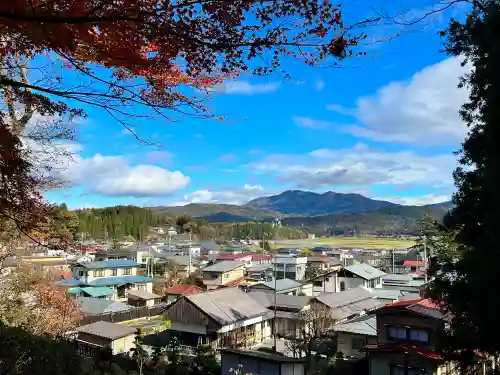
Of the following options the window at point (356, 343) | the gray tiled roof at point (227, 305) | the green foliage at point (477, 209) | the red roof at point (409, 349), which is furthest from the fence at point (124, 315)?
the green foliage at point (477, 209)

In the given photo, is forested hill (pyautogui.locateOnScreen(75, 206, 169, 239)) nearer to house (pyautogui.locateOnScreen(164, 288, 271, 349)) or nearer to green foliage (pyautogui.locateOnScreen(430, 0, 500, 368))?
house (pyautogui.locateOnScreen(164, 288, 271, 349))

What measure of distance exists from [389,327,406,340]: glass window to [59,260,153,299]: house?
23510 millimetres

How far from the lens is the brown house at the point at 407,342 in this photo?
38.7 ft

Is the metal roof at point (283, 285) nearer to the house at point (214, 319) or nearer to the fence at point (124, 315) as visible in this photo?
the fence at point (124, 315)

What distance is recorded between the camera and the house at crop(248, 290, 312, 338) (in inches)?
839

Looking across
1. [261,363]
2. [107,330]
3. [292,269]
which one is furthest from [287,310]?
[292,269]

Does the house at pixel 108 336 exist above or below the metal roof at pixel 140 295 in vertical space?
above

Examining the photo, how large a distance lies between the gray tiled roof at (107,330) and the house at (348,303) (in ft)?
33.1

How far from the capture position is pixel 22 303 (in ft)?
39.6

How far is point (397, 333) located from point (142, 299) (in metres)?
21.4

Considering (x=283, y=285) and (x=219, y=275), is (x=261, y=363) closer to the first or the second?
(x=283, y=285)

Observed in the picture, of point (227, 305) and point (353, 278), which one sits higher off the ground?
point (227, 305)

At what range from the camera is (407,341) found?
13867 mm

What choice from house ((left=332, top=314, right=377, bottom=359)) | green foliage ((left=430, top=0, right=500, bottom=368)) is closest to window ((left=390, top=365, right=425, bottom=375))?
house ((left=332, top=314, right=377, bottom=359))
